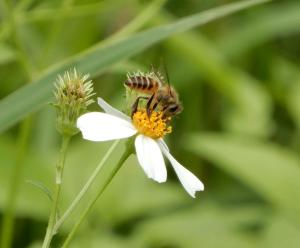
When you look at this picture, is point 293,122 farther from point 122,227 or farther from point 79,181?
point 79,181

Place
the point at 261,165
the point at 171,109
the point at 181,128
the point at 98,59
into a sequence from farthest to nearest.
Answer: the point at 181,128
the point at 261,165
the point at 98,59
the point at 171,109

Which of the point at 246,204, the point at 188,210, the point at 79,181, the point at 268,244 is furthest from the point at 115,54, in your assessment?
the point at 246,204

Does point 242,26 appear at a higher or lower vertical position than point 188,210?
higher

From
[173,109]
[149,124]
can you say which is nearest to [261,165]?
[173,109]

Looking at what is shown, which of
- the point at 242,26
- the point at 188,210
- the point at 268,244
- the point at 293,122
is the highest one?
the point at 242,26

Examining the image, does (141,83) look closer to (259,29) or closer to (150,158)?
(150,158)

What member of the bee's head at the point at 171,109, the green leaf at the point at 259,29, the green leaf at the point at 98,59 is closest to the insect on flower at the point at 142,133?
the bee's head at the point at 171,109

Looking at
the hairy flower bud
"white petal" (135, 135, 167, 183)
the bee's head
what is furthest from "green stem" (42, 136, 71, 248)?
the bee's head

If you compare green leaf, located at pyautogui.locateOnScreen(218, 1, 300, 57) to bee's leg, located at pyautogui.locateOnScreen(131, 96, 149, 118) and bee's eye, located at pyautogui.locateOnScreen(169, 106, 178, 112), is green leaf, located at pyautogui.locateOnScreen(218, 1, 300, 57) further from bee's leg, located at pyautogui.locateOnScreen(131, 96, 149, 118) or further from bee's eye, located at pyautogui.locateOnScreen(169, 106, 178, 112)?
bee's leg, located at pyautogui.locateOnScreen(131, 96, 149, 118)
